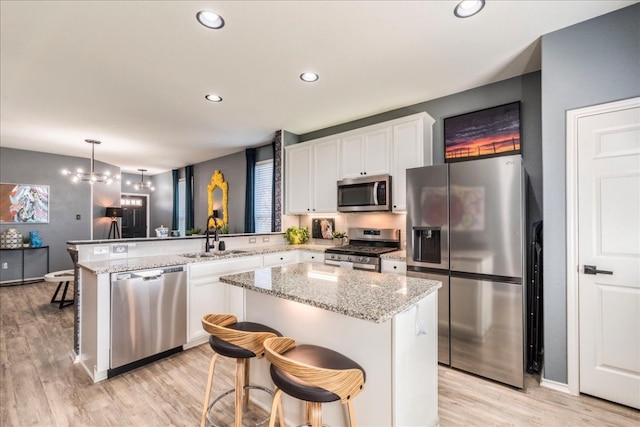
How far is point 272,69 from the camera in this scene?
9.32 feet

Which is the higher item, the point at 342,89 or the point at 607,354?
the point at 342,89

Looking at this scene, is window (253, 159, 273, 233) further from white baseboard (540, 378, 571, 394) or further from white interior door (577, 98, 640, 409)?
white interior door (577, 98, 640, 409)

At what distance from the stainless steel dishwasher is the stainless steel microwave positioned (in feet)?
6.82

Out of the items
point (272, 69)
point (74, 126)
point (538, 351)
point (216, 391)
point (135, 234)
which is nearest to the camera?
point (216, 391)

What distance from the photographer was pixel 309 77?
3.00 meters

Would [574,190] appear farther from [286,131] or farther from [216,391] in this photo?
[286,131]

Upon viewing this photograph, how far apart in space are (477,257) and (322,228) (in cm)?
249

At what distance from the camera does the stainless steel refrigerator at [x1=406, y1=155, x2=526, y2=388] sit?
2342mm

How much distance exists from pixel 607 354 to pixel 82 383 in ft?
13.2

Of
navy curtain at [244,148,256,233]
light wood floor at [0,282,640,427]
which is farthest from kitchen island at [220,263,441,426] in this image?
navy curtain at [244,148,256,233]

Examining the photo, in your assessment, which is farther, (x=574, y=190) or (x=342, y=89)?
(x=342, y=89)

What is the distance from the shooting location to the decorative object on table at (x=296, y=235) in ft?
15.4

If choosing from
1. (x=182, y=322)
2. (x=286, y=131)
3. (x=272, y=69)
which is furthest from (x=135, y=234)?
(x=272, y=69)

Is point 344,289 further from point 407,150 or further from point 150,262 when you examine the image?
point 407,150
